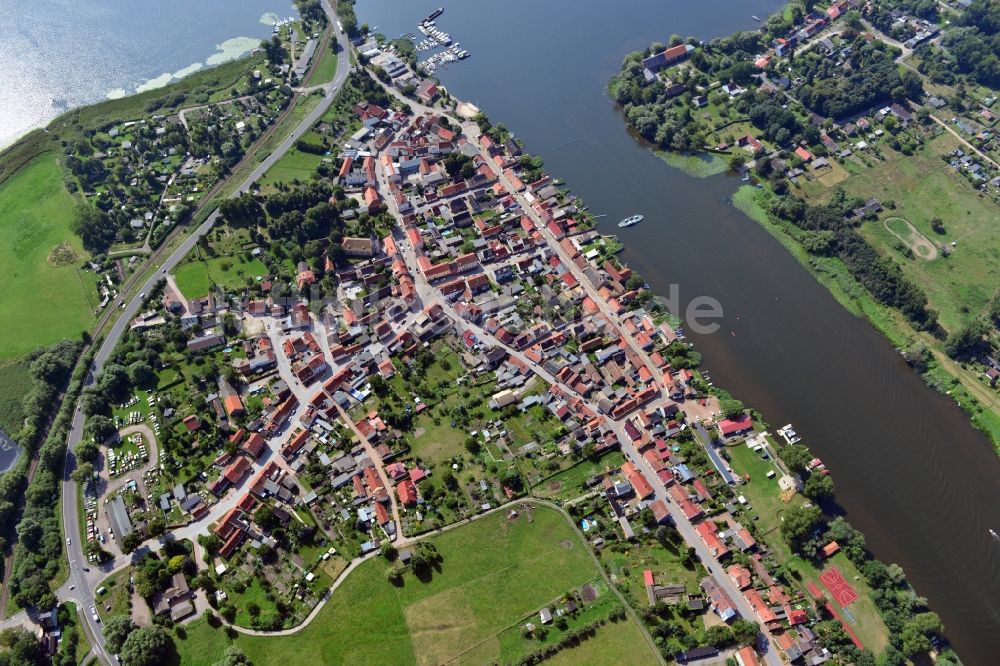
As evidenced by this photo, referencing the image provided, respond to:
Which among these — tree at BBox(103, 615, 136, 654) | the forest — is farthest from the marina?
tree at BBox(103, 615, 136, 654)

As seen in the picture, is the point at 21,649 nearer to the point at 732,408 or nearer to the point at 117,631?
the point at 117,631

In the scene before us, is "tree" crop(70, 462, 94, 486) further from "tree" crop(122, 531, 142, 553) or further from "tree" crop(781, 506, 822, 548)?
"tree" crop(781, 506, 822, 548)

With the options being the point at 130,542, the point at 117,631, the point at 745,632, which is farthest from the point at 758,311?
the point at 117,631

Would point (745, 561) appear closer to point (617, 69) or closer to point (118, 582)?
point (118, 582)

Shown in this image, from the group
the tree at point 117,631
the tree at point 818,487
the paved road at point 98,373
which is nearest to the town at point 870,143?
the tree at point 818,487

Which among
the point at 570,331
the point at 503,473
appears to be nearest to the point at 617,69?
the point at 570,331

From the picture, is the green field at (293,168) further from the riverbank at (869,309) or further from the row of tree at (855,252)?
the row of tree at (855,252)

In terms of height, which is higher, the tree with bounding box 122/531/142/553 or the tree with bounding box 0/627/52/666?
the tree with bounding box 122/531/142/553
